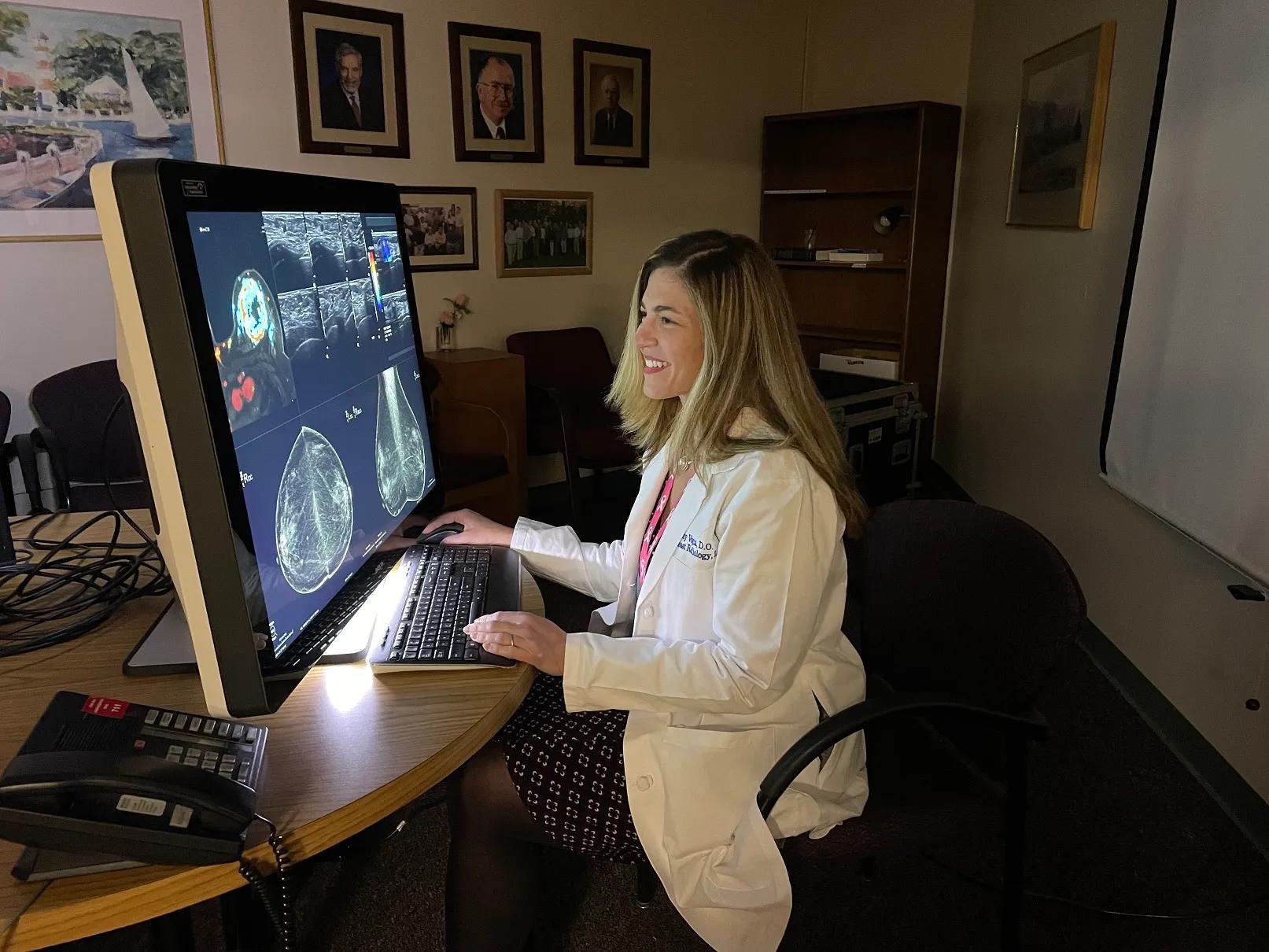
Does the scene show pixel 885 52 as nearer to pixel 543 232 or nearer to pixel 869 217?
pixel 869 217

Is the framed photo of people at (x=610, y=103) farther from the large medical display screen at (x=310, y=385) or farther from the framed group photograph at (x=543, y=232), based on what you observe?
the large medical display screen at (x=310, y=385)

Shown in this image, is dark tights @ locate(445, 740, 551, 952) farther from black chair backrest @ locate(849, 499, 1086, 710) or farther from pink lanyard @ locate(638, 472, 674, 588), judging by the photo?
black chair backrest @ locate(849, 499, 1086, 710)

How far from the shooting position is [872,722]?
1.12 metres

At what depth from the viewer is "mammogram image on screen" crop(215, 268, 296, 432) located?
81 cm

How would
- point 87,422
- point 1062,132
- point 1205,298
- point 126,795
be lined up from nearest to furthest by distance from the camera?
point 126,795
point 1205,298
point 87,422
point 1062,132

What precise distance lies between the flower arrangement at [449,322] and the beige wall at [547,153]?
0.14 feet

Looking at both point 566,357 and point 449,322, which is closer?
point 449,322

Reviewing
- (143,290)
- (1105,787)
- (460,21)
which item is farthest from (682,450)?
(460,21)

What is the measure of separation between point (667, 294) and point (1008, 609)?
0.65 meters

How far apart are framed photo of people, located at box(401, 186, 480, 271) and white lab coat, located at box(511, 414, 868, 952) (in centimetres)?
279

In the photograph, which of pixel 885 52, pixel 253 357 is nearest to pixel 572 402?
pixel 885 52

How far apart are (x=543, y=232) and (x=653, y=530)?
2922 mm

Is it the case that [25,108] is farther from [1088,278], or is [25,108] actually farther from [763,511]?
[1088,278]

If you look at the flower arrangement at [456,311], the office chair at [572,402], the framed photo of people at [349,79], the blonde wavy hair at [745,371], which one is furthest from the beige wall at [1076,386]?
the framed photo of people at [349,79]
